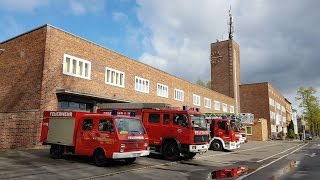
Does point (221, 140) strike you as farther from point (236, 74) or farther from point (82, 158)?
point (236, 74)

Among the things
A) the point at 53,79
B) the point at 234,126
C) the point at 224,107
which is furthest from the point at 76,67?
the point at 224,107

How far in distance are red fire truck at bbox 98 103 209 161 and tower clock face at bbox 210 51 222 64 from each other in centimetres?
4645

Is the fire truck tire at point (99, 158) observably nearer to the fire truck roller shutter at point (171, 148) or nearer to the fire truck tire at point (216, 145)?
the fire truck roller shutter at point (171, 148)

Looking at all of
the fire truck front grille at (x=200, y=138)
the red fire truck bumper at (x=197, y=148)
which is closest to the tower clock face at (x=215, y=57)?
the fire truck front grille at (x=200, y=138)

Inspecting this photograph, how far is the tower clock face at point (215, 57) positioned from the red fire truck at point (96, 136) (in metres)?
50.2

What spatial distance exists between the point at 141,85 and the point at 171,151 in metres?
15.1

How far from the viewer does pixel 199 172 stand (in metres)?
14.0

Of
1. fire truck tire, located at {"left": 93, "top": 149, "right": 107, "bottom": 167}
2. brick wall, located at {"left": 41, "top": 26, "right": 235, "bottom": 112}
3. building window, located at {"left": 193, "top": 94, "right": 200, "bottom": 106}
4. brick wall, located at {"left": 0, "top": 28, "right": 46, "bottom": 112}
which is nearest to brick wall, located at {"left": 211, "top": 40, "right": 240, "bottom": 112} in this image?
building window, located at {"left": 193, "top": 94, "right": 200, "bottom": 106}

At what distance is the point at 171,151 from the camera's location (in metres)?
18.3

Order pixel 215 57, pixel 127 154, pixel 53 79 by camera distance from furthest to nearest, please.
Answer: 1. pixel 215 57
2. pixel 53 79
3. pixel 127 154

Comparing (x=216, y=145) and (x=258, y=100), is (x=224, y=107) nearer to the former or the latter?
(x=258, y=100)

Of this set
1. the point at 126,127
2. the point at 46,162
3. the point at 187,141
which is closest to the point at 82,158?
the point at 46,162

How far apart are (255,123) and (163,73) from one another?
28.8 metres

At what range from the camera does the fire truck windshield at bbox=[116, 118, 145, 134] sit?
14829 mm
